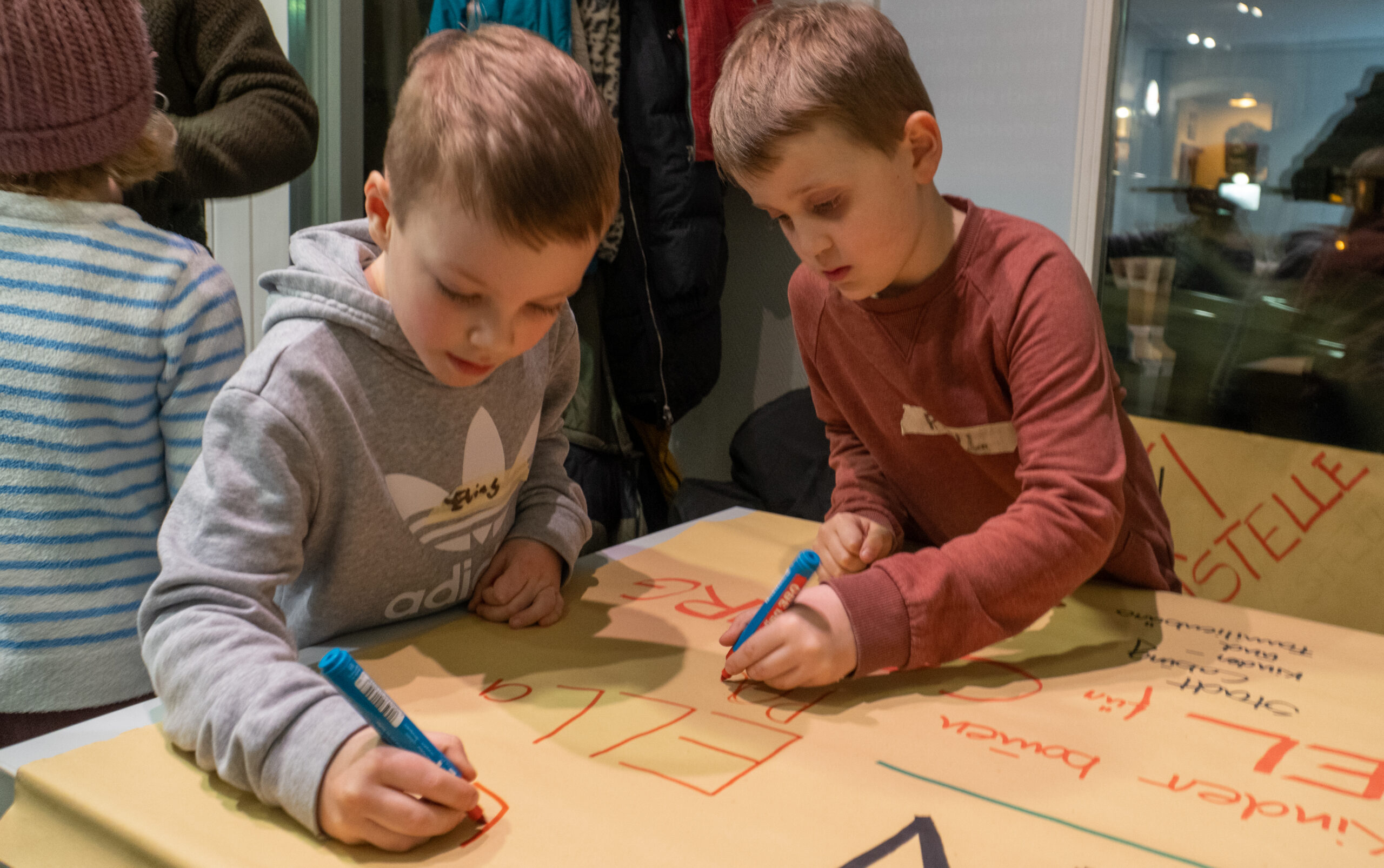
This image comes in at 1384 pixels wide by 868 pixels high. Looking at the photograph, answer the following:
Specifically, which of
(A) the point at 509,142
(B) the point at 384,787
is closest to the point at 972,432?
(A) the point at 509,142

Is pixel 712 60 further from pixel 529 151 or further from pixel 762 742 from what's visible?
pixel 762 742

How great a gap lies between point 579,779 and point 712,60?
1.49 metres

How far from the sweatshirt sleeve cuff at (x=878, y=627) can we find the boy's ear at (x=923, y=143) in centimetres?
39

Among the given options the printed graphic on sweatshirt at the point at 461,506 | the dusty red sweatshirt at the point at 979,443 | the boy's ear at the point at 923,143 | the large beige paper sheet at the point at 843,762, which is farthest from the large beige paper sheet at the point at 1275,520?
the printed graphic on sweatshirt at the point at 461,506

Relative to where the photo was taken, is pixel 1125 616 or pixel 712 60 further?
pixel 712 60

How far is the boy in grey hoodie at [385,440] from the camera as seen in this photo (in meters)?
0.50

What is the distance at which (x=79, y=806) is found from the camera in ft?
1.61

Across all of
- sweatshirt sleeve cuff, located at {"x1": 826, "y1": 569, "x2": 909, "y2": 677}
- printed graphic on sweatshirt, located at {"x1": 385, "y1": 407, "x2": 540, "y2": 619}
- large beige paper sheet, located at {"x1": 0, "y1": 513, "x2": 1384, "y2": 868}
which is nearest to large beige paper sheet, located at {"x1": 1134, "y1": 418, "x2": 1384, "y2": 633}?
large beige paper sheet, located at {"x1": 0, "y1": 513, "x2": 1384, "y2": 868}

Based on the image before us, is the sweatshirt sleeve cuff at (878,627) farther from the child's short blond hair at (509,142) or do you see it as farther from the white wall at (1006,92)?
the white wall at (1006,92)

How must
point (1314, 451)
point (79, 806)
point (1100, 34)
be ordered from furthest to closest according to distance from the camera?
1. point (1100, 34)
2. point (1314, 451)
3. point (79, 806)

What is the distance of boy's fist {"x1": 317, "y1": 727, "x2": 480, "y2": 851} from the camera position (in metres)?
0.46

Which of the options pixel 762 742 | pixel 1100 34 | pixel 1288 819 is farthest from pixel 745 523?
pixel 1100 34

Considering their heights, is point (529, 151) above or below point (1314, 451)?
above

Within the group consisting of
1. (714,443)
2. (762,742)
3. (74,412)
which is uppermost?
(74,412)
